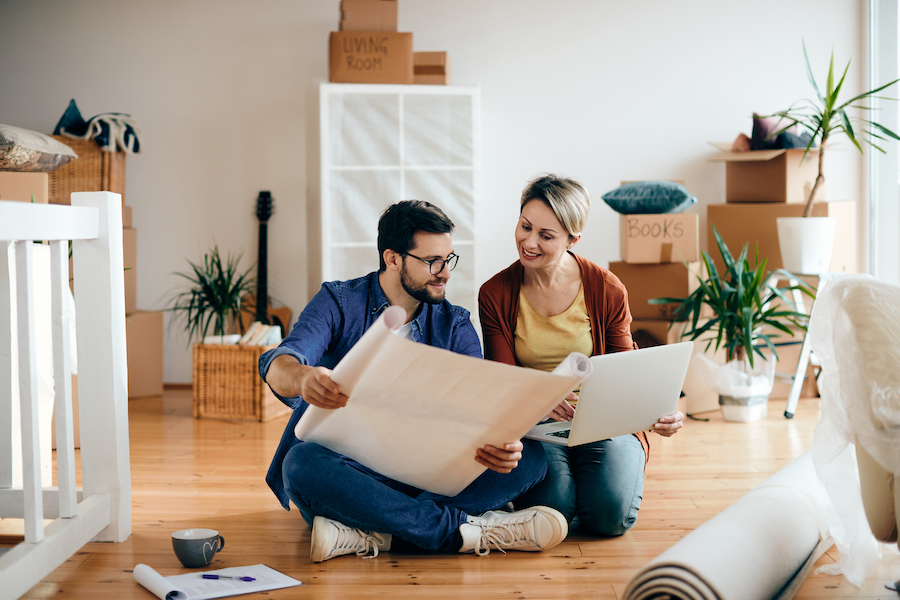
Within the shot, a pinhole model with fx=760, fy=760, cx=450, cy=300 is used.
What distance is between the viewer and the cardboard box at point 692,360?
10.8 feet

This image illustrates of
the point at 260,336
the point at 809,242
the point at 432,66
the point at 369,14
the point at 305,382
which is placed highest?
the point at 369,14

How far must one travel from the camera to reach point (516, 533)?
66.8 inches

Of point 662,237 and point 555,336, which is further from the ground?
point 662,237

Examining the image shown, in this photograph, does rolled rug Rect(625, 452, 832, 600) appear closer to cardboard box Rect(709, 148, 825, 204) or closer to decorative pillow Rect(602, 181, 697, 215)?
decorative pillow Rect(602, 181, 697, 215)

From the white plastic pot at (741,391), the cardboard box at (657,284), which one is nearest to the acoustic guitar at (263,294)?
the cardboard box at (657,284)

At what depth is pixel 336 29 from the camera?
3.94m

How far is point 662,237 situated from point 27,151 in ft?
8.47

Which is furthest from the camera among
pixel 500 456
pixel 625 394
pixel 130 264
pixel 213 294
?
pixel 130 264

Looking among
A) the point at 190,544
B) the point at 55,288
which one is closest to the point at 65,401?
the point at 55,288

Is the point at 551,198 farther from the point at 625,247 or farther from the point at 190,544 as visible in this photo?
the point at 625,247

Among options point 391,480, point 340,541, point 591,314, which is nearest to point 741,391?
point 591,314

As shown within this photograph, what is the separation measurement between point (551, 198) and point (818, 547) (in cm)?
93

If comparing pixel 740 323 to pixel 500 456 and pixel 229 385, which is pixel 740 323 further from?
pixel 229 385

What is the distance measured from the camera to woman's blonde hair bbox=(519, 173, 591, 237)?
178 centimetres
